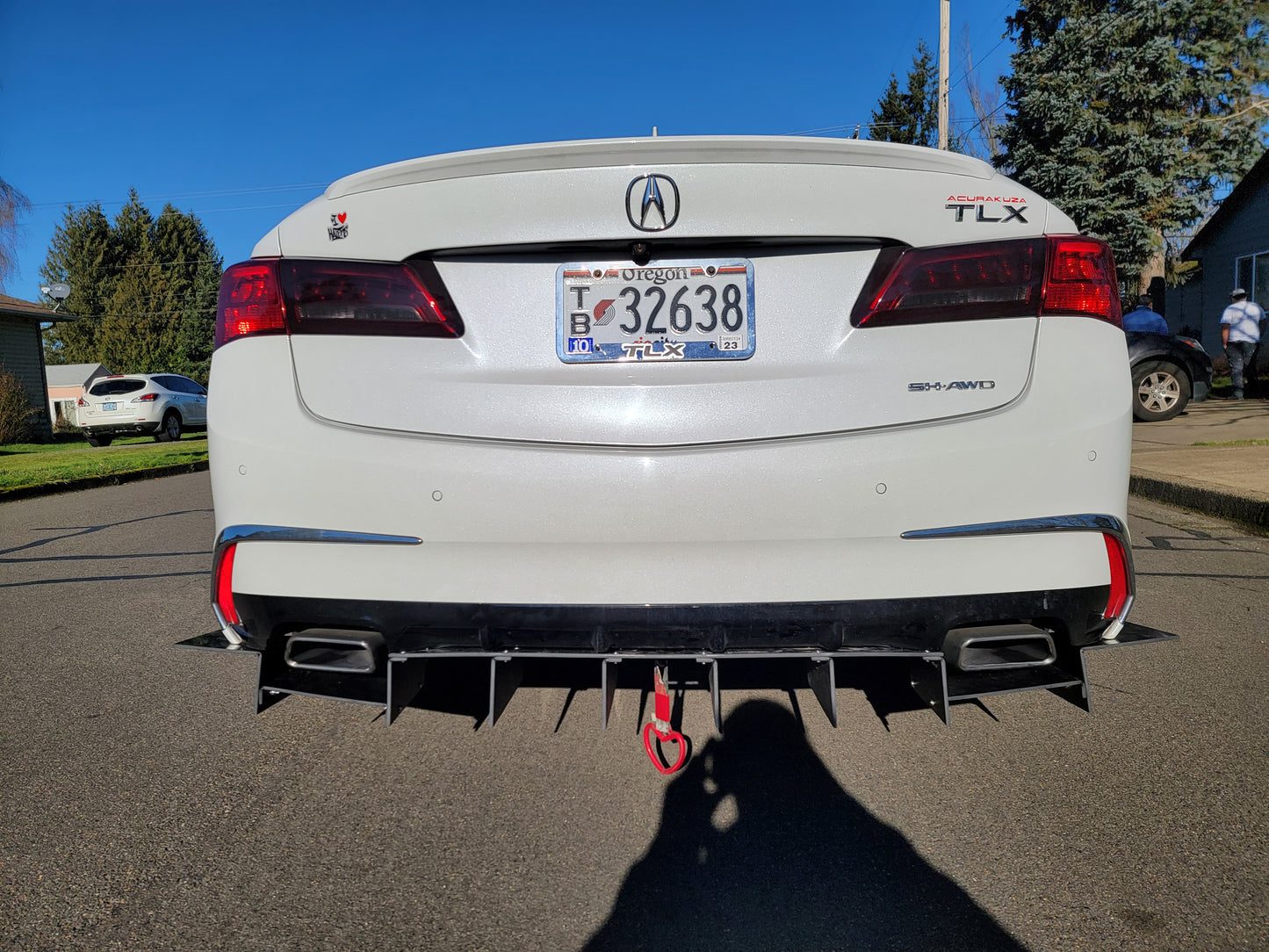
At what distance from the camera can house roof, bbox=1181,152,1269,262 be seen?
20.9 metres

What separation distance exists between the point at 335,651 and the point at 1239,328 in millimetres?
16784

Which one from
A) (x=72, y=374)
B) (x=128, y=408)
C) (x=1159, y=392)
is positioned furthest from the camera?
(x=72, y=374)

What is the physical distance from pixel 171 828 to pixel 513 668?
0.97 metres

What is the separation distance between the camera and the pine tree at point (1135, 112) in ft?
70.1

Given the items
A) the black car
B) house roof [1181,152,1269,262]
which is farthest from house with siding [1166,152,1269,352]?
the black car

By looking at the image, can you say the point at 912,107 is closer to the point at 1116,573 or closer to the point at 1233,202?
the point at 1233,202

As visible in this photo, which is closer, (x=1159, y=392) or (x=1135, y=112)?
(x=1159, y=392)

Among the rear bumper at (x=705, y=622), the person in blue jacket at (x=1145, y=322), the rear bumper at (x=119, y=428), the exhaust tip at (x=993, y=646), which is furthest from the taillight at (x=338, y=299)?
the rear bumper at (x=119, y=428)

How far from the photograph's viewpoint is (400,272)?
6.97 feet

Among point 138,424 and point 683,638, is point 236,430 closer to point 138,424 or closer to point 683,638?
point 683,638

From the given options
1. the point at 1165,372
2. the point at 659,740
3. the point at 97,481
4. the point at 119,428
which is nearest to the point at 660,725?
the point at 659,740

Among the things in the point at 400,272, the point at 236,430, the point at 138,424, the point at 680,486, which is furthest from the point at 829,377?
the point at 138,424

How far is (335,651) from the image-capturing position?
87.4 inches

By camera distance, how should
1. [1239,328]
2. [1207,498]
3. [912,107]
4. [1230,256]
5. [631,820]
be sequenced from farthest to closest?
[912,107] → [1230,256] → [1239,328] → [1207,498] → [631,820]
